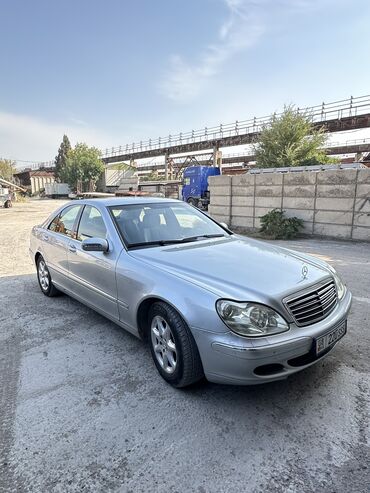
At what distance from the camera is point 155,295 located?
249 cm

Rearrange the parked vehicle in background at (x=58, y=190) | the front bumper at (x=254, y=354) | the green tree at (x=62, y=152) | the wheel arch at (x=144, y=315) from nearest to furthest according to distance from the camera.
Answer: the front bumper at (x=254, y=354), the wheel arch at (x=144, y=315), the parked vehicle in background at (x=58, y=190), the green tree at (x=62, y=152)

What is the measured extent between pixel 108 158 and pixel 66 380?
6077 cm

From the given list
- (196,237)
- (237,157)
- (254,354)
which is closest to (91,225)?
(196,237)

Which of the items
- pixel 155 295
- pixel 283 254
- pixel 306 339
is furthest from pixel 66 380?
pixel 283 254

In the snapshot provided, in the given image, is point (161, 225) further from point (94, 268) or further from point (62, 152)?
point (62, 152)

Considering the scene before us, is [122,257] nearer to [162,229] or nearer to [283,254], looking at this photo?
[162,229]

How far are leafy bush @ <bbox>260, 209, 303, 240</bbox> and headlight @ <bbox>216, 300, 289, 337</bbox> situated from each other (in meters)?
8.32

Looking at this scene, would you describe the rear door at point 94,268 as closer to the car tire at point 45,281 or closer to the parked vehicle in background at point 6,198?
the car tire at point 45,281

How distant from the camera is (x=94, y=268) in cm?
330

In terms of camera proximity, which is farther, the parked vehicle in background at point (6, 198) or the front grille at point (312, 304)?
the parked vehicle in background at point (6, 198)

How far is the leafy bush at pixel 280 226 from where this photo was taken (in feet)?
33.1

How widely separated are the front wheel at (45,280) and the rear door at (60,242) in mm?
194

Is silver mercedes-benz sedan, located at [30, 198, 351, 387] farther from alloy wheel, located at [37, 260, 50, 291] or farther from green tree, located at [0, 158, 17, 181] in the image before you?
green tree, located at [0, 158, 17, 181]

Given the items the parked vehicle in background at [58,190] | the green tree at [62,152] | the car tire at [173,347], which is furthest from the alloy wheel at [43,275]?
the green tree at [62,152]
